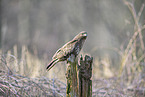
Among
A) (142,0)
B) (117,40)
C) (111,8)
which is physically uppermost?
(111,8)

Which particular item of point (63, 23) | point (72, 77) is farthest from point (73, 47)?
point (63, 23)

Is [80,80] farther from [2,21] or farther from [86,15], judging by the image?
[2,21]

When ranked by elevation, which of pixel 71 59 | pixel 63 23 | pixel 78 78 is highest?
pixel 63 23

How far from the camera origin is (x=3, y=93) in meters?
1.70

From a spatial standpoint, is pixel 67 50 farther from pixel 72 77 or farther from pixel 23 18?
pixel 23 18

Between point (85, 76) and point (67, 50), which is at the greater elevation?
point (67, 50)

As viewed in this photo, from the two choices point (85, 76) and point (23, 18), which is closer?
point (85, 76)

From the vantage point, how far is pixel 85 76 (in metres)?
1.41

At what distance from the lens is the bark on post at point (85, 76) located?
1.41 metres

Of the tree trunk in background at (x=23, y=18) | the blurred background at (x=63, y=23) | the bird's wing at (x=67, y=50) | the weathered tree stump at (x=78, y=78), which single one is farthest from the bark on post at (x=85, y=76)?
the tree trunk in background at (x=23, y=18)

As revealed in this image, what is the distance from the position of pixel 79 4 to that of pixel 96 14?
914 mm

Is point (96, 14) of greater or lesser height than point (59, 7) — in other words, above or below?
below

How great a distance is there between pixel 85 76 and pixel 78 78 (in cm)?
6

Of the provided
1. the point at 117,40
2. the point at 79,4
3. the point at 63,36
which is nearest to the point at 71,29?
the point at 63,36
